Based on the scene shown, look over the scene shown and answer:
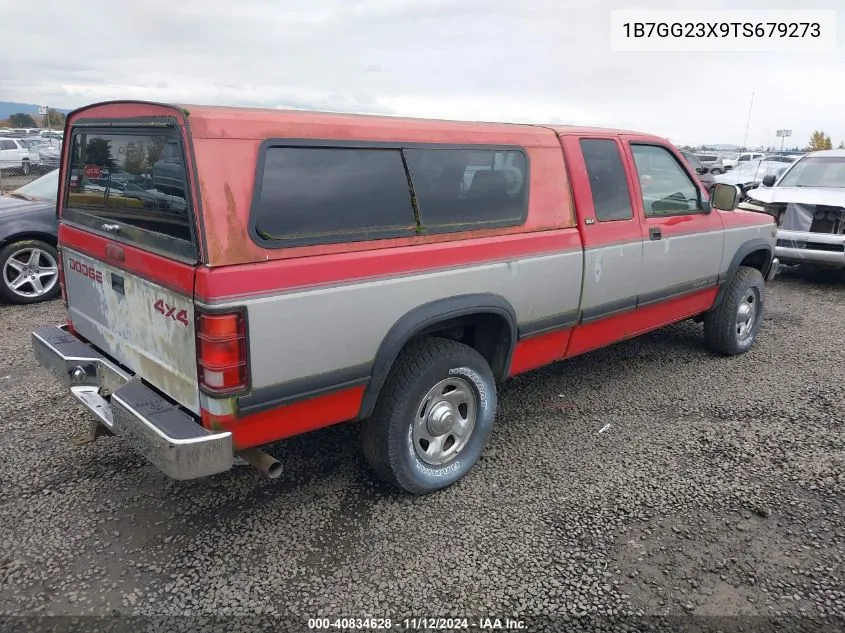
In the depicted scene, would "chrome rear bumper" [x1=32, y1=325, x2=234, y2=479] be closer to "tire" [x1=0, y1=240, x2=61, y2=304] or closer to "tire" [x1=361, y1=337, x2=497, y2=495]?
"tire" [x1=361, y1=337, x2=497, y2=495]

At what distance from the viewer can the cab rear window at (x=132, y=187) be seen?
96.8 inches

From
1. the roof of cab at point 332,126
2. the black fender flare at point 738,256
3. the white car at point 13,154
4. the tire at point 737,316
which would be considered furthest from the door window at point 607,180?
the white car at point 13,154

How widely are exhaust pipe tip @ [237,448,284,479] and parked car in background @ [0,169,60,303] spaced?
4692 mm

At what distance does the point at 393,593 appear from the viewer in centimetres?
257

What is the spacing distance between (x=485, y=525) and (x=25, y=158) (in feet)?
84.7

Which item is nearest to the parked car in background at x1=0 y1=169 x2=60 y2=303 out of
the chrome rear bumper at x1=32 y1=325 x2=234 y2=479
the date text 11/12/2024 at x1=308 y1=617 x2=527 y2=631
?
the chrome rear bumper at x1=32 y1=325 x2=234 y2=479

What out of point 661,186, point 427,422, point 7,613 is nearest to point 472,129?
point 427,422

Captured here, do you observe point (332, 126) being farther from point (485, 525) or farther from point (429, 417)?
point (485, 525)

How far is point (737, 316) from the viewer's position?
518cm

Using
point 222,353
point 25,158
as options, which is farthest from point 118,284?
point 25,158

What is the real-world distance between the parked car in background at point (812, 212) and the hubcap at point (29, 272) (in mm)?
7954

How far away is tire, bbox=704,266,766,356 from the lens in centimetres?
512

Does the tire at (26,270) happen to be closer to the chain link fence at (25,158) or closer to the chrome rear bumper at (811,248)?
the chrome rear bumper at (811,248)

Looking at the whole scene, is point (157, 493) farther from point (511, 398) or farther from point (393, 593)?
point (511, 398)
